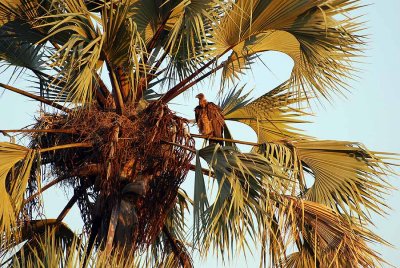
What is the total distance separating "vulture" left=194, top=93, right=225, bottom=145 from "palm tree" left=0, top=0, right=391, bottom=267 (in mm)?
345

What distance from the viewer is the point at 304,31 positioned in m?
8.05

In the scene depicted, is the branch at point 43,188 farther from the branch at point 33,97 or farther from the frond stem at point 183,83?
the frond stem at point 183,83

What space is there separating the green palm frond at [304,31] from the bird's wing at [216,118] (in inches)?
18.4

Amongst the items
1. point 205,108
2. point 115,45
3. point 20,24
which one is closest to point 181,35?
point 115,45

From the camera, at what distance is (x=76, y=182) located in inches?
316

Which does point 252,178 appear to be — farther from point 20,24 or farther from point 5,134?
point 20,24

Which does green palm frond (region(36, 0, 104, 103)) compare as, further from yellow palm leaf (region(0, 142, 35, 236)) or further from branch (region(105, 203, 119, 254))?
branch (region(105, 203, 119, 254))

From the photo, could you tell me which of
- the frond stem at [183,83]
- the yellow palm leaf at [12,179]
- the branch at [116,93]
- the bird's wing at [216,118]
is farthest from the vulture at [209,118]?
the yellow palm leaf at [12,179]

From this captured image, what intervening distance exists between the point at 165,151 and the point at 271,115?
1.86 m

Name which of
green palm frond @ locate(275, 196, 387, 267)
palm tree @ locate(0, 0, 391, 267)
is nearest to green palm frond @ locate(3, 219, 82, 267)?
palm tree @ locate(0, 0, 391, 267)

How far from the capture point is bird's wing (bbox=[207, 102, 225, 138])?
841cm

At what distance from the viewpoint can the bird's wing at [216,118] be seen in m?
8.41

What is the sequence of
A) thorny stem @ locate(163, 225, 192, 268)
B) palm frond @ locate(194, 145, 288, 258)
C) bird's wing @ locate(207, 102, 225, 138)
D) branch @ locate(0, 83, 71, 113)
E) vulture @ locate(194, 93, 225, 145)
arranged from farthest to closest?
1. thorny stem @ locate(163, 225, 192, 268)
2. bird's wing @ locate(207, 102, 225, 138)
3. vulture @ locate(194, 93, 225, 145)
4. branch @ locate(0, 83, 71, 113)
5. palm frond @ locate(194, 145, 288, 258)

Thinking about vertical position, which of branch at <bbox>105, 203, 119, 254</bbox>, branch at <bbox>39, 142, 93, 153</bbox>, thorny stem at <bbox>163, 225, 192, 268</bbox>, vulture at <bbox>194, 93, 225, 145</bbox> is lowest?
thorny stem at <bbox>163, 225, 192, 268</bbox>
